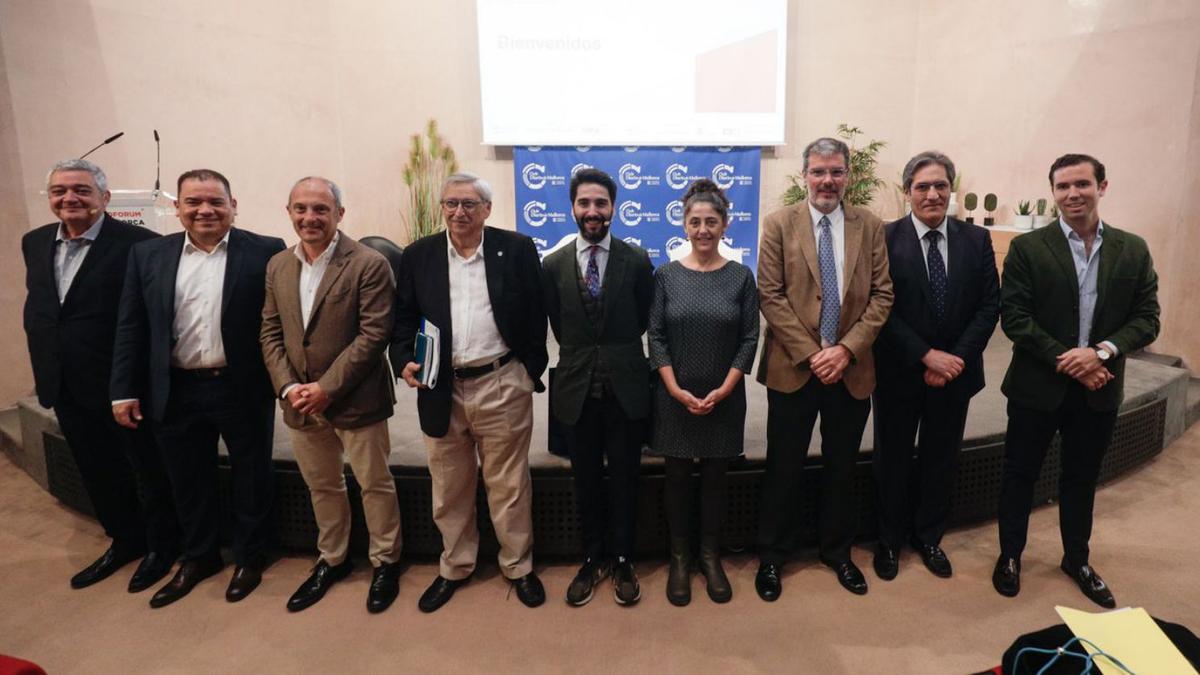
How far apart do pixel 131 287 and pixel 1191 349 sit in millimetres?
6846

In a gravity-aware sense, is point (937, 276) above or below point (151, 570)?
above

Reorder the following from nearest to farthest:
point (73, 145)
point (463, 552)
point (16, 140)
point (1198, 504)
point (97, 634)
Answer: point (97, 634) → point (463, 552) → point (1198, 504) → point (16, 140) → point (73, 145)

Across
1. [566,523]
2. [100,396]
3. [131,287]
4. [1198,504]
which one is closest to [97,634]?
[100,396]

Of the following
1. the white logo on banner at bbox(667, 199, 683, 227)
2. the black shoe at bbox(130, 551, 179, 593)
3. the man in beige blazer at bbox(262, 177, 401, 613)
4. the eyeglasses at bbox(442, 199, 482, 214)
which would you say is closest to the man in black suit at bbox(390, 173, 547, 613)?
the eyeglasses at bbox(442, 199, 482, 214)

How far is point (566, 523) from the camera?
267 cm

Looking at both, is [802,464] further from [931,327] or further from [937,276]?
[937,276]

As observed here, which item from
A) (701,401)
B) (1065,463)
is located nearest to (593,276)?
(701,401)

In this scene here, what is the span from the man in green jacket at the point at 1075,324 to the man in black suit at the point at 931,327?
110 mm

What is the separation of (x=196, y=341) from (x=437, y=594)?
4.22 ft

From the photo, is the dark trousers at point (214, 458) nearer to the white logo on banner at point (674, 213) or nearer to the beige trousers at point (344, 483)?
the beige trousers at point (344, 483)

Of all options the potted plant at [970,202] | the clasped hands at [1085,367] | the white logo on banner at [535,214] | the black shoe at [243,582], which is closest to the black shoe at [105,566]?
the black shoe at [243,582]

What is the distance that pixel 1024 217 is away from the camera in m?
5.88

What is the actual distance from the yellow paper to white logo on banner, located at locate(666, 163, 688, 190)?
20.0 ft

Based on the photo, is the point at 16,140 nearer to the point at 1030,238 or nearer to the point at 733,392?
the point at 733,392
